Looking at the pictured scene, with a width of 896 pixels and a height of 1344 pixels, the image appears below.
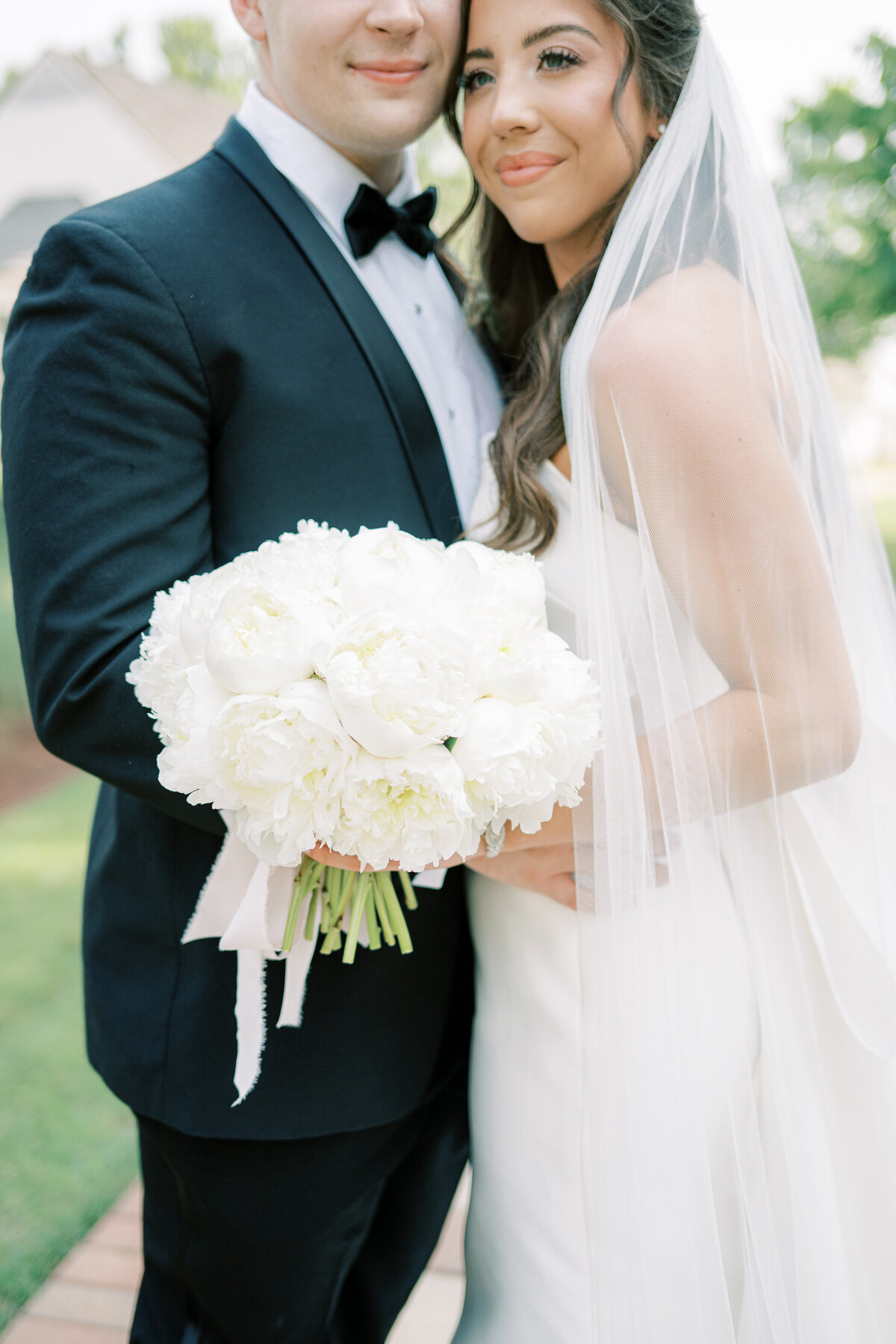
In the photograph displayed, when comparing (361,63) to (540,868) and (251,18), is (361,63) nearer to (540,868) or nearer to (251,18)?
(251,18)

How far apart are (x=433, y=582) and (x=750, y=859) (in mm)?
792

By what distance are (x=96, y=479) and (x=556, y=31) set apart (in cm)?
114

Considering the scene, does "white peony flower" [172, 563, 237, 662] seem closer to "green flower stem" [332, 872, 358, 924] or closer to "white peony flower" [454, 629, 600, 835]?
"white peony flower" [454, 629, 600, 835]

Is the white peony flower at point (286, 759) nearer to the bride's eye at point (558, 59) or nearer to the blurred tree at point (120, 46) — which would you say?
the bride's eye at point (558, 59)

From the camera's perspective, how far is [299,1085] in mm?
1762

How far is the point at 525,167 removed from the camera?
6.37 feet

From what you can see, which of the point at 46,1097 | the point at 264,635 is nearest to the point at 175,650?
the point at 264,635

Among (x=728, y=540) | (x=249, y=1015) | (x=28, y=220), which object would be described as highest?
(x=28, y=220)

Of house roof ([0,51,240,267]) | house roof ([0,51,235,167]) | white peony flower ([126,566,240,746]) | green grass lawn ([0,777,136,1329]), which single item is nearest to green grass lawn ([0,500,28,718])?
green grass lawn ([0,777,136,1329])

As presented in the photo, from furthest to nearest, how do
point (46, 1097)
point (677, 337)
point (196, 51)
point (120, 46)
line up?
1. point (196, 51)
2. point (120, 46)
3. point (46, 1097)
4. point (677, 337)

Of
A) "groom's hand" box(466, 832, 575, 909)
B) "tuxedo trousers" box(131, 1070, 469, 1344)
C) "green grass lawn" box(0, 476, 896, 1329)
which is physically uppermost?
"groom's hand" box(466, 832, 575, 909)

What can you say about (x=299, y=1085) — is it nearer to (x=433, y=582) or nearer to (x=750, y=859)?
(x=750, y=859)

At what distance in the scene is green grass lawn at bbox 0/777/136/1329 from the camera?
2.96 m

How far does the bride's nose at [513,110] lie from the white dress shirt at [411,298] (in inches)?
11.9
